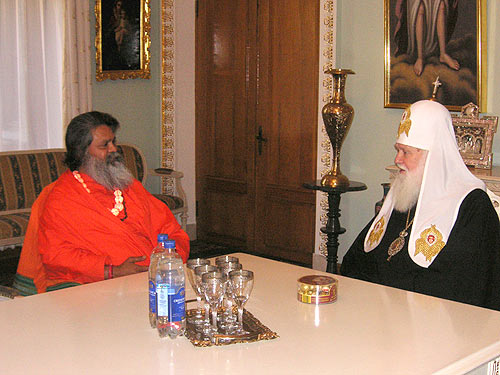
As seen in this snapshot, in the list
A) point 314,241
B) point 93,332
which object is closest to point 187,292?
point 93,332

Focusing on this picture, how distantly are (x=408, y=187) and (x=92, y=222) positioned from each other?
1.65 meters

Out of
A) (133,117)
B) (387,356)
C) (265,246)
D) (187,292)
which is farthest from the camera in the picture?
(133,117)

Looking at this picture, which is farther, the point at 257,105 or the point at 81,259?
the point at 257,105

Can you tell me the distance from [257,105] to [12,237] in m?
2.71

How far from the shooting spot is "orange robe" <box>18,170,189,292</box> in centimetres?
344

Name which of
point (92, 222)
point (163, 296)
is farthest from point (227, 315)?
point (92, 222)

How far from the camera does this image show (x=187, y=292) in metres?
2.63

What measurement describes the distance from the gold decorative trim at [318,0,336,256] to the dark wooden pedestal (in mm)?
568

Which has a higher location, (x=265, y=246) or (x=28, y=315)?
(x=28, y=315)

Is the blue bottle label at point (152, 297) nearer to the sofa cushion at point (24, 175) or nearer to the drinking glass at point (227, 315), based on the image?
the drinking glass at point (227, 315)

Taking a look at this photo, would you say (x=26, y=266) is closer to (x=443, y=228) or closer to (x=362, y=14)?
(x=443, y=228)

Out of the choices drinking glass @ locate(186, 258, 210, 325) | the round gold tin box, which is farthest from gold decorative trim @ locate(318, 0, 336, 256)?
drinking glass @ locate(186, 258, 210, 325)

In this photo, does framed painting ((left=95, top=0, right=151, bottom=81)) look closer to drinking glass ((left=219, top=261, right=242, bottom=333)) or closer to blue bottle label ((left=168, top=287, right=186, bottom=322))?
drinking glass ((left=219, top=261, right=242, bottom=333))

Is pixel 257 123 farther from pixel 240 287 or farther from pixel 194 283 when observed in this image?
pixel 240 287
